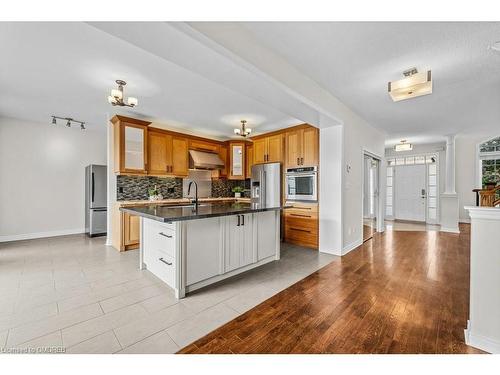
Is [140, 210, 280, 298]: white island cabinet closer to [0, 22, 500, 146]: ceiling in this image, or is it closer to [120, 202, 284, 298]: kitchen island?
[120, 202, 284, 298]: kitchen island

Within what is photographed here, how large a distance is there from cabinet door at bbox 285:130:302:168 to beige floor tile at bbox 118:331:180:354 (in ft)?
11.9

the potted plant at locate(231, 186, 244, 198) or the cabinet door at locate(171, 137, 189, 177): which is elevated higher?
the cabinet door at locate(171, 137, 189, 177)

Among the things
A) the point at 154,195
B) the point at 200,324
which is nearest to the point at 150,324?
the point at 200,324

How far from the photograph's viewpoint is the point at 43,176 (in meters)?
5.04

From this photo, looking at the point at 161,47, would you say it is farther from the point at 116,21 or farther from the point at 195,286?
the point at 195,286

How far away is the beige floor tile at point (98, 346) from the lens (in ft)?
4.91

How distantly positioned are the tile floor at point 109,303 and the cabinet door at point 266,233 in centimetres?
22

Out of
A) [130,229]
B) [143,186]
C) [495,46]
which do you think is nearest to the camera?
[495,46]

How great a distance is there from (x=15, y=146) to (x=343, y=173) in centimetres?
664

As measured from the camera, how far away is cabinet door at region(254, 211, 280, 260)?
121 inches

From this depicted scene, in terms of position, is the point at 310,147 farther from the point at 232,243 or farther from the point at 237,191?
the point at 237,191

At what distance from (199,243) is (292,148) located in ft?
9.75

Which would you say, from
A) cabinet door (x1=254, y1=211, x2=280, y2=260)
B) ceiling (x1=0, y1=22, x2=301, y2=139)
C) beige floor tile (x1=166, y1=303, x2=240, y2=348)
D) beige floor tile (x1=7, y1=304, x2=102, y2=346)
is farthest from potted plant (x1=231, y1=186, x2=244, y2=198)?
beige floor tile (x1=7, y1=304, x2=102, y2=346)
